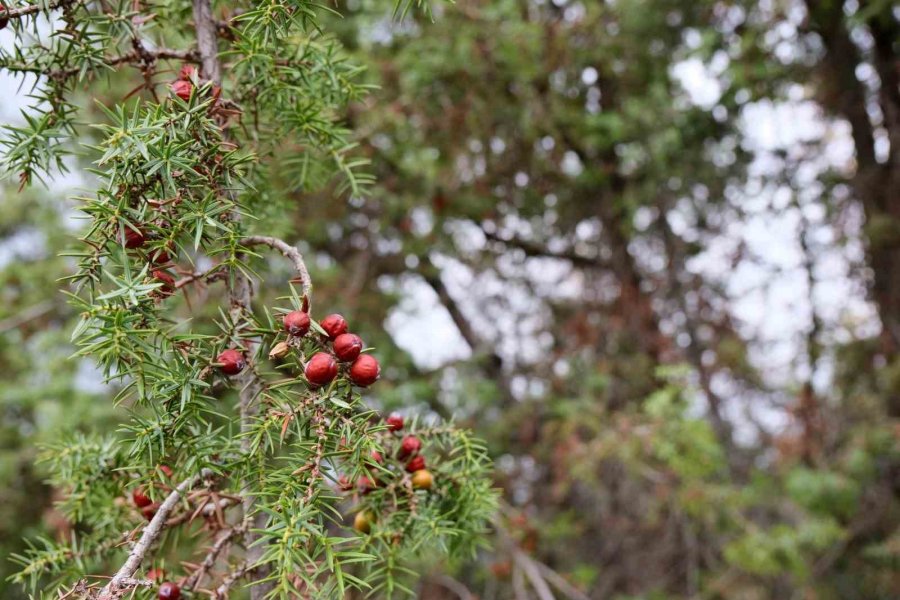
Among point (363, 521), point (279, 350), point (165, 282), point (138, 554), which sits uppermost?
point (165, 282)

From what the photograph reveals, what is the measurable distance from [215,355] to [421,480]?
0.31 m

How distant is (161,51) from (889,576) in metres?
3.46

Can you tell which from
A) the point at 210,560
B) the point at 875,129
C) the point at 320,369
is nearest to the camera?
the point at 320,369

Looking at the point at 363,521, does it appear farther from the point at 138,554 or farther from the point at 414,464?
the point at 138,554

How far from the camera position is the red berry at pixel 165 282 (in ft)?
2.43

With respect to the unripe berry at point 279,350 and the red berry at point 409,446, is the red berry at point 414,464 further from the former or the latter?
the unripe berry at point 279,350

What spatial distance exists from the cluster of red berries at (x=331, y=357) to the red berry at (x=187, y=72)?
304 millimetres

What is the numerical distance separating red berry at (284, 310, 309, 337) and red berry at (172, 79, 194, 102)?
0.29 meters

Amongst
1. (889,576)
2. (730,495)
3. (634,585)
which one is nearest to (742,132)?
(730,495)

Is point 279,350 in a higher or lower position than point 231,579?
higher

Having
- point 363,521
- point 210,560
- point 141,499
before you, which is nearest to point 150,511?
point 141,499

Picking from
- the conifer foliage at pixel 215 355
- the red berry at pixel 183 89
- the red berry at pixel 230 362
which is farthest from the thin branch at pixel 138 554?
the red berry at pixel 183 89

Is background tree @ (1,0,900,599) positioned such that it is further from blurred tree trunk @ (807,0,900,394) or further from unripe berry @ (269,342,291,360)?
unripe berry @ (269,342,291,360)

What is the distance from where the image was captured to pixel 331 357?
0.70m
